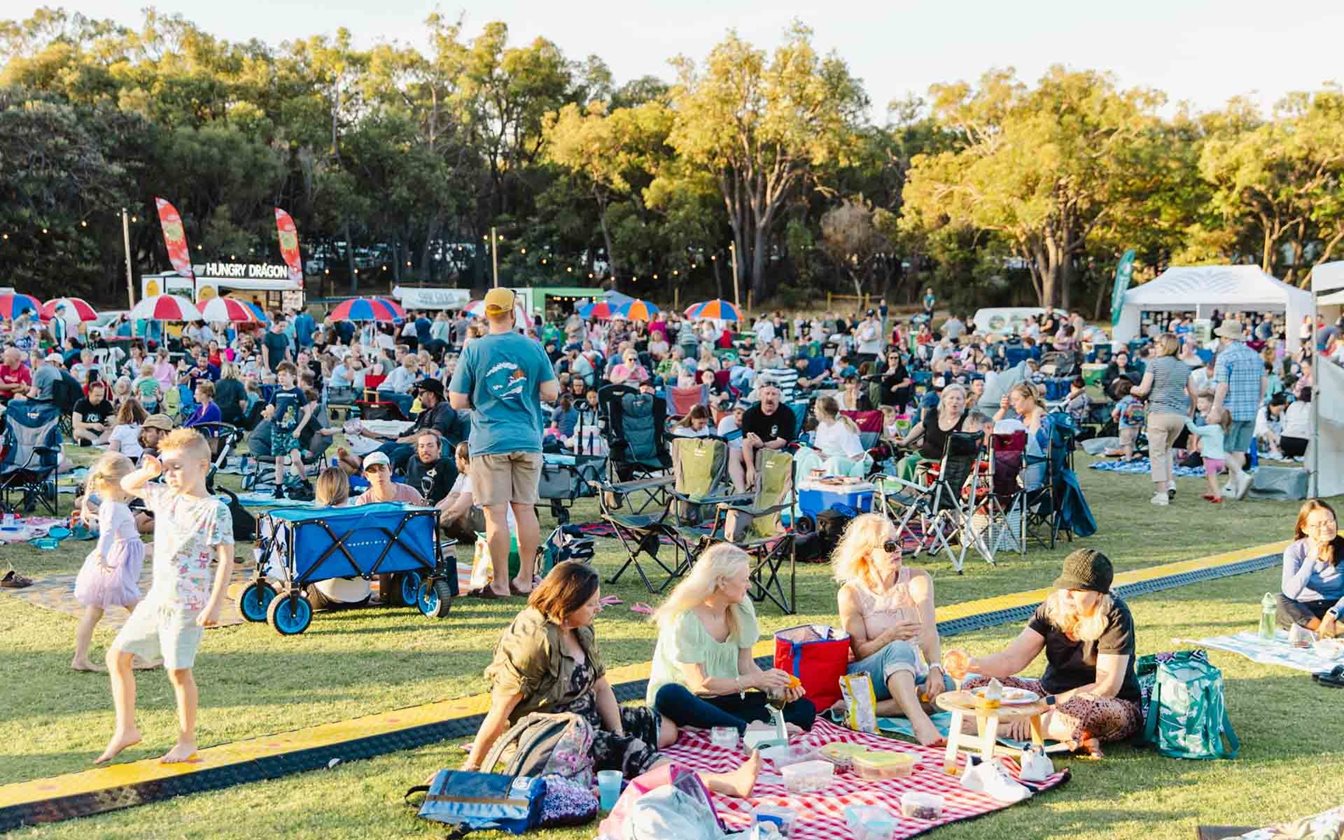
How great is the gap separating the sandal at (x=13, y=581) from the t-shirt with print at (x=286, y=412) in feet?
13.4

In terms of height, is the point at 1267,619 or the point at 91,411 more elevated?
the point at 91,411

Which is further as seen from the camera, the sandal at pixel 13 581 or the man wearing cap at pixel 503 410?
the sandal at pixel 13 581

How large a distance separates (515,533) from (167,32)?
52.2 meters

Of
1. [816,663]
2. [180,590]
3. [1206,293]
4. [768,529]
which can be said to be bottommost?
[816,663]

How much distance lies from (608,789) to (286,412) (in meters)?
8.47

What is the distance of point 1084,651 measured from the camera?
5.21 m

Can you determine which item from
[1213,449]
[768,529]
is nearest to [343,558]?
[768,529]

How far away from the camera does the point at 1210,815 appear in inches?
167

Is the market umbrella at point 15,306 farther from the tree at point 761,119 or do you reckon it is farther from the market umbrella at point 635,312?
the tree at point 761,119

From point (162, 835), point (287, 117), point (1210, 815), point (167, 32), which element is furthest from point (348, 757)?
point (167, 32)

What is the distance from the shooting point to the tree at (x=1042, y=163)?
132 feet

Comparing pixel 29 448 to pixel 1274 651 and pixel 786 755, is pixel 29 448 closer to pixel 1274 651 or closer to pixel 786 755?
pixel 786 755

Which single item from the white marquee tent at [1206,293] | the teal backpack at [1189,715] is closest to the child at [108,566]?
the teal backpack at [1189,715]

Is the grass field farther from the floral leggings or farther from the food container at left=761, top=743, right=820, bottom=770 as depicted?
the food container at left=761, top=743, right=820, bottom=770
